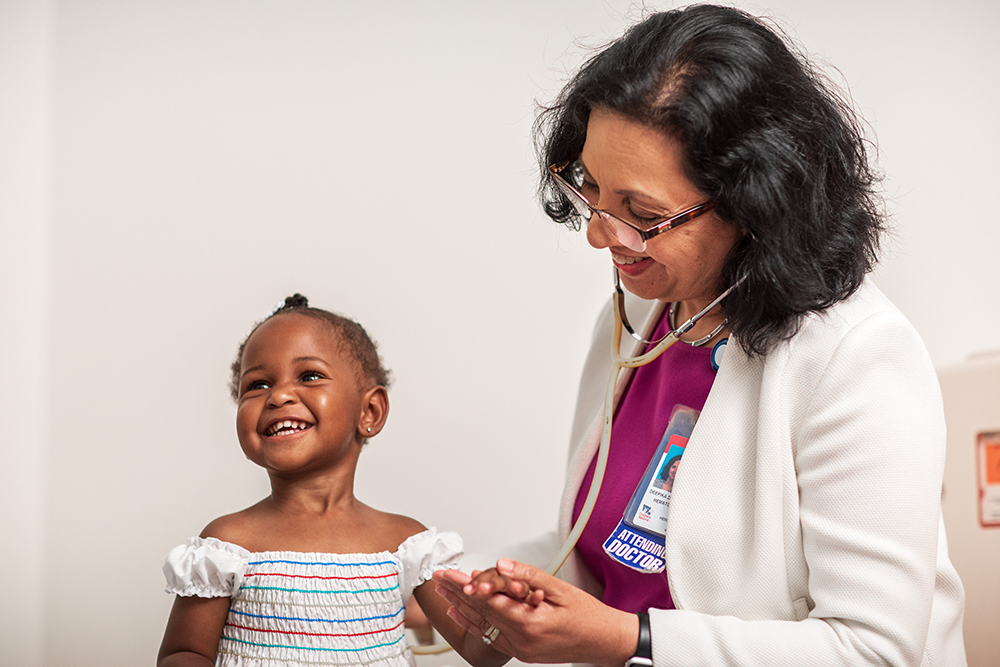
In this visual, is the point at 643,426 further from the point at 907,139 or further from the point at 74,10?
the point at 74,10

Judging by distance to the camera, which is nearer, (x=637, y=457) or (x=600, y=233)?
(x=600, y=233)

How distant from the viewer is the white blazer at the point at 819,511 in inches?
40.6

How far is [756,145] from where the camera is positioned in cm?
108

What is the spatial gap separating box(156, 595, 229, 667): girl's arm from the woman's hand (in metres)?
0.37

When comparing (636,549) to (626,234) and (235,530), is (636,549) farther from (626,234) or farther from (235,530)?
(235,530)

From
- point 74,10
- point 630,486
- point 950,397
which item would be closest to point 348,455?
point 630,486

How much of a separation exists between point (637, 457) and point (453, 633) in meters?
0.42

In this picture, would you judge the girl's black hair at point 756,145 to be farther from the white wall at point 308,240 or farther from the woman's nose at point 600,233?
the white wall at point 308,240

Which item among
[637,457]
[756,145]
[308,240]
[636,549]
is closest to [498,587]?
[636,549]

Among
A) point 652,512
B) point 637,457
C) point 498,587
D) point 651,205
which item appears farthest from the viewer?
point 637,457

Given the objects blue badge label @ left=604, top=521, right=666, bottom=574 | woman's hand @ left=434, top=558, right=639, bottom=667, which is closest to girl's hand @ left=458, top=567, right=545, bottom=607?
woman's hand @ left=434, top=558, right=639, bottom=667

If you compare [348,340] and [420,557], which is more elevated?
[348,340]

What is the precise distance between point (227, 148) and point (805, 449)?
57.0 inches

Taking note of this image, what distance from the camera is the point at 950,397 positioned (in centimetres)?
205
